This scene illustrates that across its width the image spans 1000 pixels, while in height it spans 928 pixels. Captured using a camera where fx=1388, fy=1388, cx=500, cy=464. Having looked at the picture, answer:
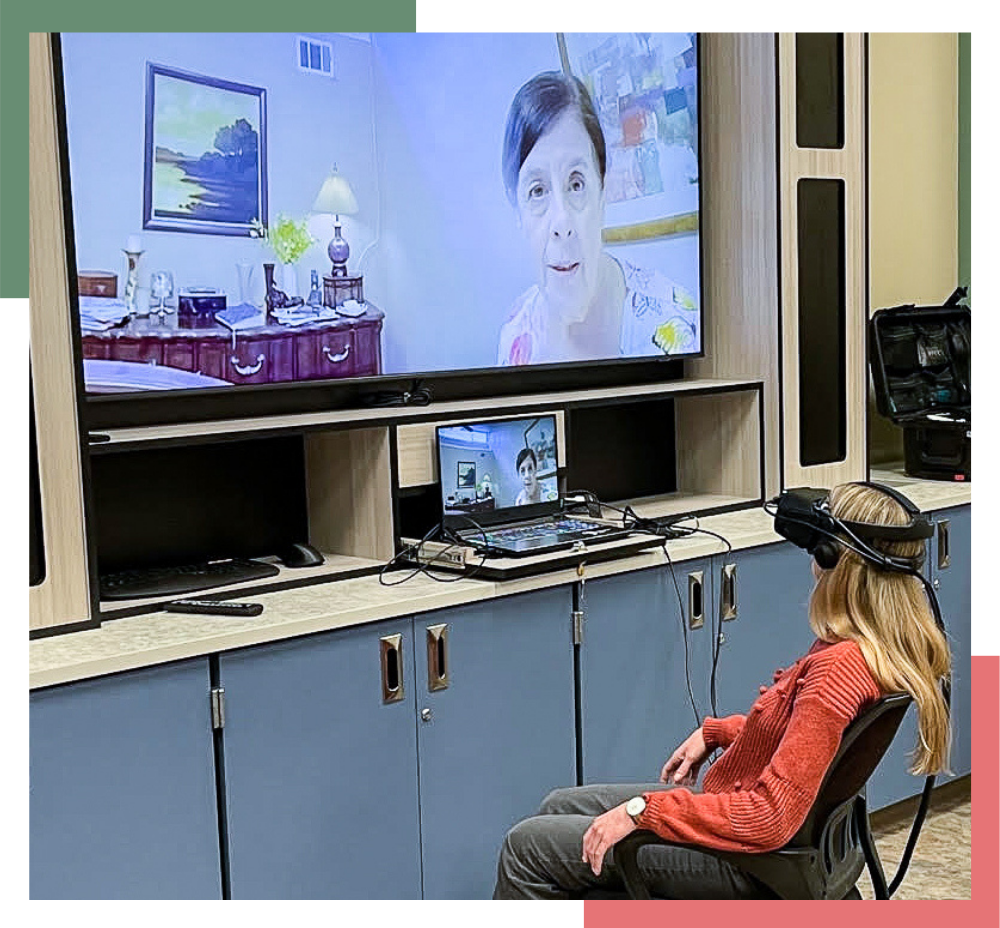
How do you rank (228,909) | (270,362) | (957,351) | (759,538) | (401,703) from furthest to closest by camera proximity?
(957,351) < (759,538) < (270,362) < (401,703) < (228,909)

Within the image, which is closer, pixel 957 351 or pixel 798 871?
pixel 798 871

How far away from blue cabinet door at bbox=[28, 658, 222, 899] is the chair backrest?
1039 mm

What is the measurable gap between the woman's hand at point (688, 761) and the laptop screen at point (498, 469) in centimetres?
82

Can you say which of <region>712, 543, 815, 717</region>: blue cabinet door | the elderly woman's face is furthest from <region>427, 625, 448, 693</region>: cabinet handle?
the elderly woman's face

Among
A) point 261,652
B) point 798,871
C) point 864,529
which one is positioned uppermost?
point 864,529

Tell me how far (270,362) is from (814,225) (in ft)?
5.29

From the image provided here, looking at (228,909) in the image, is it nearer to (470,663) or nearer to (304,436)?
(470,663)

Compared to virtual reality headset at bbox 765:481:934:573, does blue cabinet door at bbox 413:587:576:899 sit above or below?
below

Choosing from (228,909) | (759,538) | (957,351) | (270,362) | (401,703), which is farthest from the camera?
(957,351)

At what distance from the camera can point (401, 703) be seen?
2703 mm

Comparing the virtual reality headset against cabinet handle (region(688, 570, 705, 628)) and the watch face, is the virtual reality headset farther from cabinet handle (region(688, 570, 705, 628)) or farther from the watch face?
cabinet handle (region(688, 570, 705, 628))

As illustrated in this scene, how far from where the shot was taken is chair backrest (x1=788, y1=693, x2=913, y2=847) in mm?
2072

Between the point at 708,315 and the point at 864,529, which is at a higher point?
the point at 708,315

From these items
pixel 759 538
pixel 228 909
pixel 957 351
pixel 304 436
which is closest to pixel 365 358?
pixel 304 436
